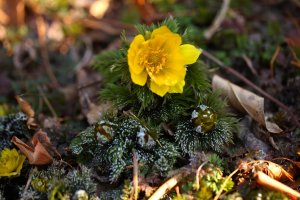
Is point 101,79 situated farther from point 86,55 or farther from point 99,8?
point 99,8

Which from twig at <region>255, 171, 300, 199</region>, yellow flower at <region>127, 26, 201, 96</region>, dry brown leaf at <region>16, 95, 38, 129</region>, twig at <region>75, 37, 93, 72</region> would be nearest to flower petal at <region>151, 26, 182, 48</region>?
yellow flower at <region>127, 26, 201, 96</region>

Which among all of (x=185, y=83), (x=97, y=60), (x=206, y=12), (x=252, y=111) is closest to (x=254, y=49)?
(x=206, y=12)

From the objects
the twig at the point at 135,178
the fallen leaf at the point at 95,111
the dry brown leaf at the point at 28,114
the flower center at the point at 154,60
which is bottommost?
the twig at the point at 135,178

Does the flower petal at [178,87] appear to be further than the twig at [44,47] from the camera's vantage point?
No

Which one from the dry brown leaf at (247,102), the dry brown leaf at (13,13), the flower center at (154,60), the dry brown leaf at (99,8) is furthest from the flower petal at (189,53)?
the dry brown leaf at (13,13)

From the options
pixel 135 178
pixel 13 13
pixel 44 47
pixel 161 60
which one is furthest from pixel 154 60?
pixel 13 13

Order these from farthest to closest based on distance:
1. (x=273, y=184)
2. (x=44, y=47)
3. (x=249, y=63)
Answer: (x=44, y=47)
(x=249, y=63)
(x=273, y=184)

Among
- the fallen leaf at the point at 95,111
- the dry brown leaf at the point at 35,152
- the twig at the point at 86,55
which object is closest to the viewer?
the dry brown leaf at the point at 35,152

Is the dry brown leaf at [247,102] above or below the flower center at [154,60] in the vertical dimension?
below

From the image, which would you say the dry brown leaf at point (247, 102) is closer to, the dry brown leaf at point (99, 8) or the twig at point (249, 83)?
the twig at point (249, 83)
